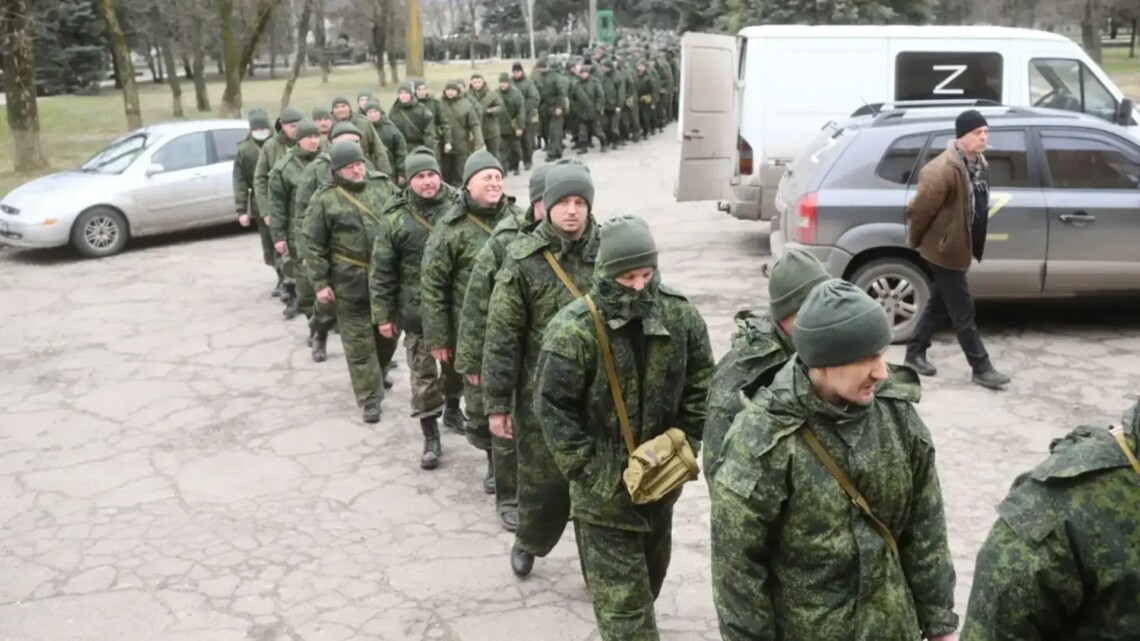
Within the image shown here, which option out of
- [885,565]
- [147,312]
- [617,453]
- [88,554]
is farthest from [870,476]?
[147,312]

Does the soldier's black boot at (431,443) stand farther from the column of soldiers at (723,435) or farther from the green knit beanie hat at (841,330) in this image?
A: the green knit beanie hat at (841,330)

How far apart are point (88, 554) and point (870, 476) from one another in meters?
4.45

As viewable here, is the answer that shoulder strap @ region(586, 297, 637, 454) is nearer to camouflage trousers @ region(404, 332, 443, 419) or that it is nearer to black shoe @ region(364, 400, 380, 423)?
camouflage trousers @ region(404, 332, 443, 419)

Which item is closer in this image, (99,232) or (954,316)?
(954,316)

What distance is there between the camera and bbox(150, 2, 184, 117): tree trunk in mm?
31016

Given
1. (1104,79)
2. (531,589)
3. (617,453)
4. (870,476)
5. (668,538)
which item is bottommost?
(531,589)

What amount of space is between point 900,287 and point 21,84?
15.4 m

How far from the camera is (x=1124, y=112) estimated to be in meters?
10.5

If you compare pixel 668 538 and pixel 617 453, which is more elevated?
pixel 617 453

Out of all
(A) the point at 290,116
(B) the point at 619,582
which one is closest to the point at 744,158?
(A) the point at 290,116

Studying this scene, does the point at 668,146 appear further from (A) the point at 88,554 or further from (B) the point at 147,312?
(A) the point at 88,554

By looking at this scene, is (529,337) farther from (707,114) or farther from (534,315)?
(707,114)

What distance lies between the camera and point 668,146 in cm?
2306

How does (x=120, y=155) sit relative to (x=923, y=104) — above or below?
below
